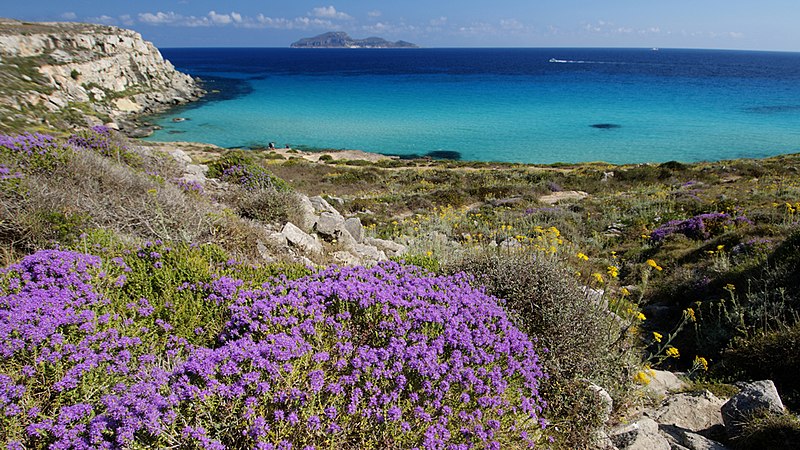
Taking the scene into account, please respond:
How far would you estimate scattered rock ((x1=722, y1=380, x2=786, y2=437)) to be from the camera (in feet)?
12.9

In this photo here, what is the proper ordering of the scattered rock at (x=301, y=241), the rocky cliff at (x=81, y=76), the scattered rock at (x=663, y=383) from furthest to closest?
the rocky cliff at (x=81, y=76) → the scattered rock at (x=301, y=241) → the scattered rock at (x=663, y=383)

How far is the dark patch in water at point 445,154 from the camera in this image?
45006 millimetres

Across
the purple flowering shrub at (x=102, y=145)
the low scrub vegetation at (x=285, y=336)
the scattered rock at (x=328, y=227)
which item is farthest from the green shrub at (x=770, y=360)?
the purple flowering shrub at (x=102, y=145)

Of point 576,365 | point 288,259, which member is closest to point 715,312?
point 576,365

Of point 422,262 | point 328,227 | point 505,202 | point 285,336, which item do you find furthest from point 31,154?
point 505,202

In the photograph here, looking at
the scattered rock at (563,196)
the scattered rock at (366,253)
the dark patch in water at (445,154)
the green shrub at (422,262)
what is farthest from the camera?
the dark patch in water at (445,154)

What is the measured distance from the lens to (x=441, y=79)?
12269 cm

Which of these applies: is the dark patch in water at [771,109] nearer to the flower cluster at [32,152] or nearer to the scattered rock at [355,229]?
the scattered rock at [355,229]

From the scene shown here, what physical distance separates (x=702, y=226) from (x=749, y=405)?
9.22 m

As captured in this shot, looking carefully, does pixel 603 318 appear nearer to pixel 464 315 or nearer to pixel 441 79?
pixel 464 315

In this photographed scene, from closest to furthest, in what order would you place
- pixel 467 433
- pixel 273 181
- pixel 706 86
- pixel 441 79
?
pixel 467 433
pixel 273 181
pixel 706 86
pixel 441 79

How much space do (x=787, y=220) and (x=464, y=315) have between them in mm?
11243

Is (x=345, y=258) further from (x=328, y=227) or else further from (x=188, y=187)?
(x=188, y=187)

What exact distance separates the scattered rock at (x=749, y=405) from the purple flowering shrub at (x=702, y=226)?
832 centimetres
